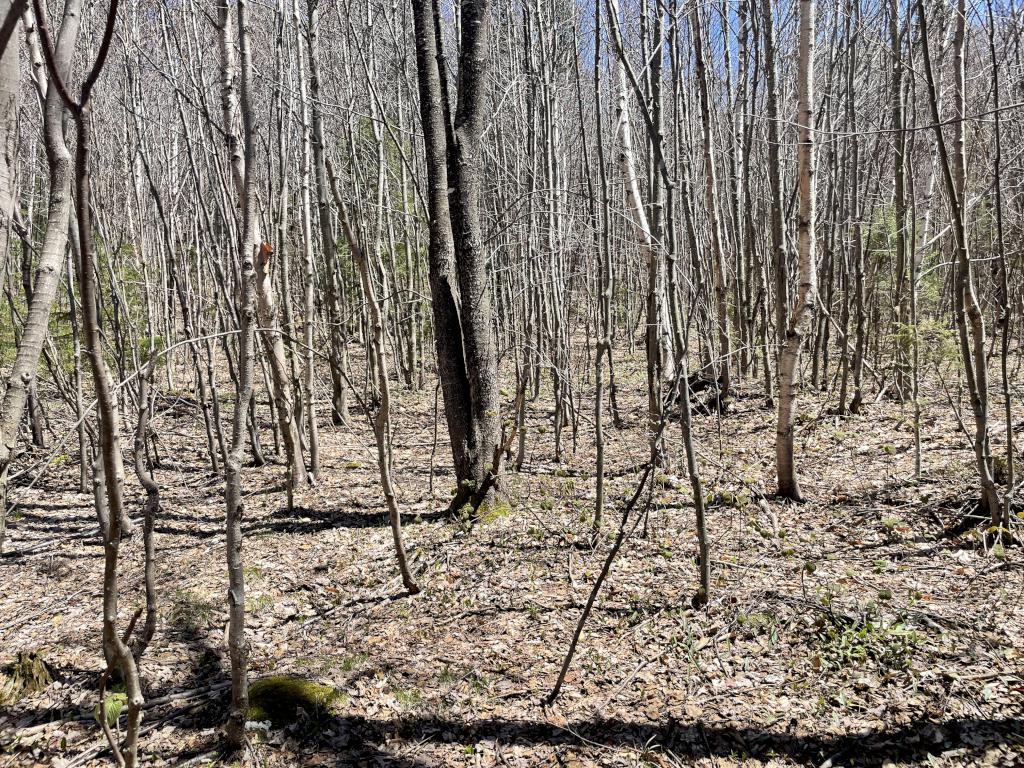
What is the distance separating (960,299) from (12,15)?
15.4ft

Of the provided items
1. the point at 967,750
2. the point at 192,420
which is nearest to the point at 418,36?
the point at 967,750

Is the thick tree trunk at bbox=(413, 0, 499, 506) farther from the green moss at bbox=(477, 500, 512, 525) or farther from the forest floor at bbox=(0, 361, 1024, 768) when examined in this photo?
the forest floor at bbox=(0, 361, 1024, 768)

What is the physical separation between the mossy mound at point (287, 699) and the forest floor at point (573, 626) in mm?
50

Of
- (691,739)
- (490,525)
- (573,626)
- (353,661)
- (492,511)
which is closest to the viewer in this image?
(691,739)

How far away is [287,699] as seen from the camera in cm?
310

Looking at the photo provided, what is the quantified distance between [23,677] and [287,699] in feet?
4.54

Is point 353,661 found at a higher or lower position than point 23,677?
lower

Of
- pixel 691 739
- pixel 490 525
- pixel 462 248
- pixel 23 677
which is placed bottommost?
pixel 691 739

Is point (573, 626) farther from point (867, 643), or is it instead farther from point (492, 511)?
point (492, 511)

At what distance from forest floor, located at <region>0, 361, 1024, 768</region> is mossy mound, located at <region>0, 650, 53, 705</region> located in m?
0.06

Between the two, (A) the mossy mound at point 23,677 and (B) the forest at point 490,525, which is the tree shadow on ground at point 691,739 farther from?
(A) the mossy mound at point 23,677

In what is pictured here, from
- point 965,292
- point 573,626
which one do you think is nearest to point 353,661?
point 573,626

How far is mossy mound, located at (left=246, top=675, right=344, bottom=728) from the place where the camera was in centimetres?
301

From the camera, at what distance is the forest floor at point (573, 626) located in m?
2.81
